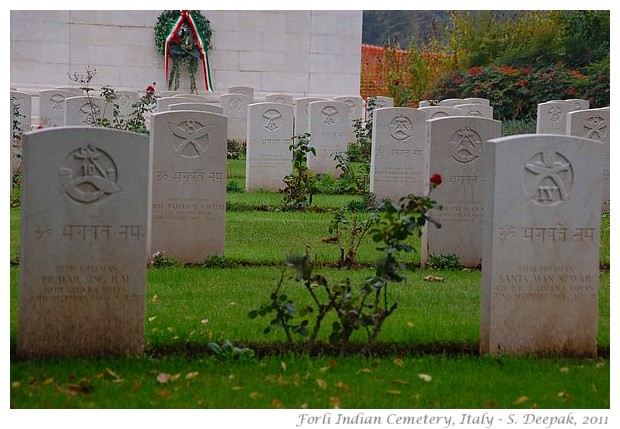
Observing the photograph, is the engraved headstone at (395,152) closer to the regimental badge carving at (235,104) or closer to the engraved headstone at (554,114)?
the engraved headstone at (554,114)

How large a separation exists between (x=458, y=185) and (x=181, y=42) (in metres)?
16.6

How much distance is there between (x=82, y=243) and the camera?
6.27 m

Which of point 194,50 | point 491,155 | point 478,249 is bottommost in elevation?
point 478,249

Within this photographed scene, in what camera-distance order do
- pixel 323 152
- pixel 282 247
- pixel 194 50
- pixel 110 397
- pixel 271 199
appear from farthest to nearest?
pixel 194 50 < pixel 323 152 < pixel 271 199 < pixel 282 247 < pixel 110 397

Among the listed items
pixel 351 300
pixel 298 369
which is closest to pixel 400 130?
pixel 351 300

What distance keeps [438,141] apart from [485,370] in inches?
151

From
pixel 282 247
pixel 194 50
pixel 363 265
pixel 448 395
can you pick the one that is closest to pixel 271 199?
pixel 282 247

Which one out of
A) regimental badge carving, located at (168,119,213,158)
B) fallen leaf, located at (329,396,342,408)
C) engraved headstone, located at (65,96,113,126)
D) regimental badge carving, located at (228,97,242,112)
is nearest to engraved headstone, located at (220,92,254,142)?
regimental badge carving, located at (228,97,242,112)

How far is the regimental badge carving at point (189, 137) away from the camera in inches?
373

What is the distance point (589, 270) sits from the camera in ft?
22.0

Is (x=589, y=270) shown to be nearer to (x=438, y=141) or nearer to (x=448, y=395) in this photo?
(x=448, y=395)

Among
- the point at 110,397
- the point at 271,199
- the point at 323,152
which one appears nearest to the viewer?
the point at 110,397

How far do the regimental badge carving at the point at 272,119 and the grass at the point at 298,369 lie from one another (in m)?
7.08

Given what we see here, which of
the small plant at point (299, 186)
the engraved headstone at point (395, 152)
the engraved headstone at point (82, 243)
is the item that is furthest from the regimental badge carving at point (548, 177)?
the engraved headstone at point (395, 152)
